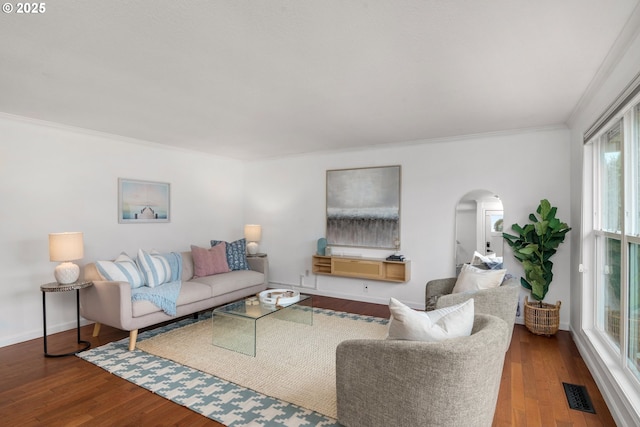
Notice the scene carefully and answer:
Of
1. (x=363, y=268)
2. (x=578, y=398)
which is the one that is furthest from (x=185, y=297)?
(x=578, y=398)

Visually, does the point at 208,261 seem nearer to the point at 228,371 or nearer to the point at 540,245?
the point at 228,371

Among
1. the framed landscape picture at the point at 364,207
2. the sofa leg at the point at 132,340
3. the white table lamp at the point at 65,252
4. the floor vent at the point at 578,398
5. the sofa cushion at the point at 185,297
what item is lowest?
the floor vent at the point at 578,398

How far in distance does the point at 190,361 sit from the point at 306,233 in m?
3.01

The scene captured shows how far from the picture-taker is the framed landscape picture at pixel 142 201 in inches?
177

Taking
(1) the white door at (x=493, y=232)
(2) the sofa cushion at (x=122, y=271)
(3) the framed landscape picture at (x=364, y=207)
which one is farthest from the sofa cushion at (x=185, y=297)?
(1) the white door at (x=493, y=232)

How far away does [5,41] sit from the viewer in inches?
80.6

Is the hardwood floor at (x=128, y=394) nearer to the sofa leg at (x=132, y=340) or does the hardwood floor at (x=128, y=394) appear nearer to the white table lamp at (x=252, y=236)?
the sofa leg at (x=132, y=340)

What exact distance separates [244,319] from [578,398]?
291 cm

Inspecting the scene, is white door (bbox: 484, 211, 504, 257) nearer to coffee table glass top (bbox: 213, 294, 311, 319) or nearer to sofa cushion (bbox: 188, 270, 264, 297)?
coffee table glass top (bbox: 213, 294, 311, 319)

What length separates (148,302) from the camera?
11.4ft

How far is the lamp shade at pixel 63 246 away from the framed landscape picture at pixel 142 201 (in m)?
1.15

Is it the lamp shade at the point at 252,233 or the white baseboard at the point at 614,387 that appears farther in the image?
the lamp shade at the point at 252,233

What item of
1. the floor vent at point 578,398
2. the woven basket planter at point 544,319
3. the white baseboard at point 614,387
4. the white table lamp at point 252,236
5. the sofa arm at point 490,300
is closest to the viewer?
the white baseboard at point 614,387

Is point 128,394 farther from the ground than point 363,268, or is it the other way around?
point 363,268
